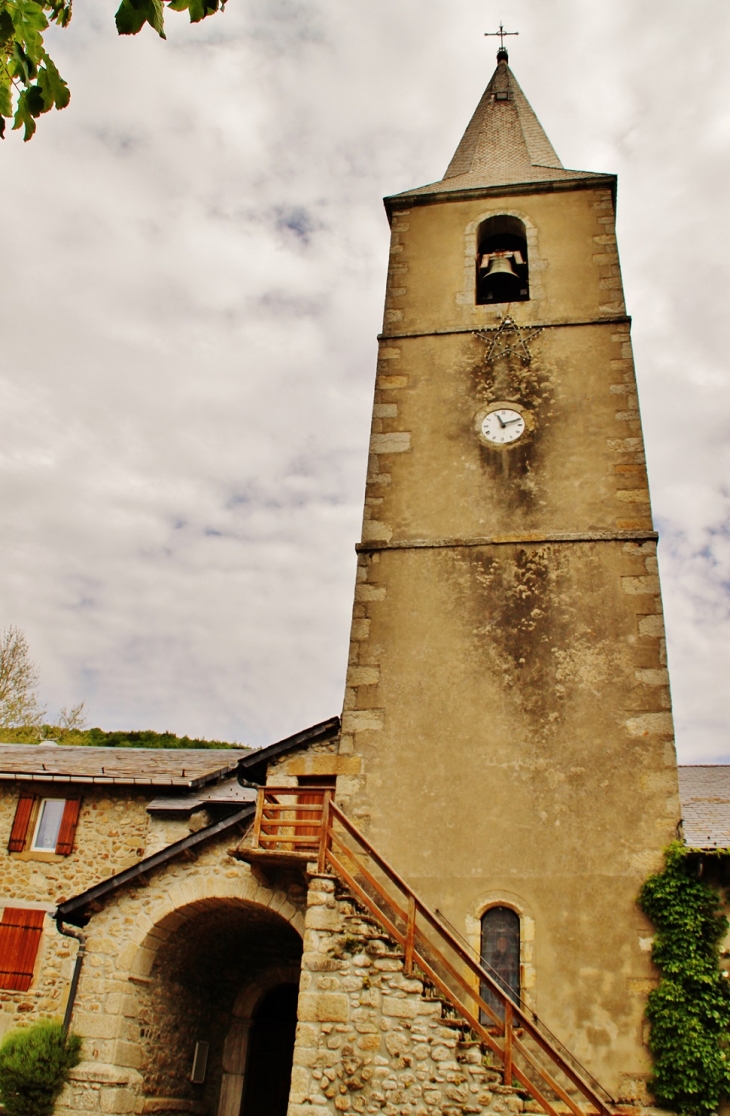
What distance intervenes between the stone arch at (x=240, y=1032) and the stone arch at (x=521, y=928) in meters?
4.82

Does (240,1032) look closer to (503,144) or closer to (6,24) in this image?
(6,24)

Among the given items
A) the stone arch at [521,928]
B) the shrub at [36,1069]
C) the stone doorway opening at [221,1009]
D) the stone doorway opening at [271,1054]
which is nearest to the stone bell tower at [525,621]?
the stone arch at [521,928]

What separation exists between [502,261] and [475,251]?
762 millimetres

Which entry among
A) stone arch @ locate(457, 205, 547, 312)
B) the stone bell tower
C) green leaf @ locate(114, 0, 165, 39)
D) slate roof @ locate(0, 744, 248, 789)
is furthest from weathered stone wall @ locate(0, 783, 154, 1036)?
green leaf @ locate(114, 0, 165, 39)

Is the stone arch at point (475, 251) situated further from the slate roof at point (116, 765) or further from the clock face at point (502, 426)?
the slate roof at point (116, 765)

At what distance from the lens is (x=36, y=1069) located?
356 inches

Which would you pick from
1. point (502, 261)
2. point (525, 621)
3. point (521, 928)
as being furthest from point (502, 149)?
point (521, 928)

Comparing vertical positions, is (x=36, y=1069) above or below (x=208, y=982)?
below

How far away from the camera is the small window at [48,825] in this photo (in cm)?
1312

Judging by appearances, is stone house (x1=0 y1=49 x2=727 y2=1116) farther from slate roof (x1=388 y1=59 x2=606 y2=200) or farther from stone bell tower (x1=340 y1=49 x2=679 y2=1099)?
slate roof (x1=388 y1=59 x2=606 y2=200)

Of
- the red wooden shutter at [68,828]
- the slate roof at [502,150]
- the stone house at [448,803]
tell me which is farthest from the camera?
the slate roof at [502,150]

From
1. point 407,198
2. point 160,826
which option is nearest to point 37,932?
point 160,826

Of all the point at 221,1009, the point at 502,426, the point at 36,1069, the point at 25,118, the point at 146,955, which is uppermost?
the point at 502,426

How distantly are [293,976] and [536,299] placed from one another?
10417 millimetres
